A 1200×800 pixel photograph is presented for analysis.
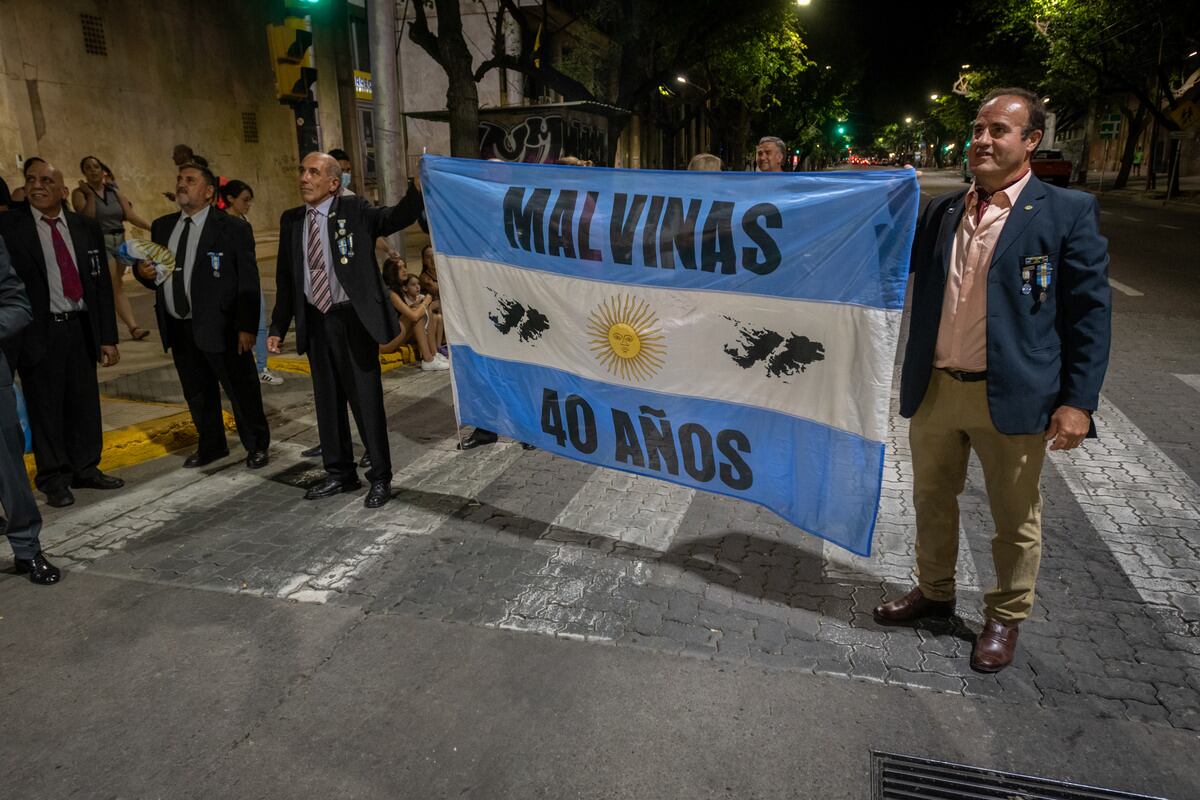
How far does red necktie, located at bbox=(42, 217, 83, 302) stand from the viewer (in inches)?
204

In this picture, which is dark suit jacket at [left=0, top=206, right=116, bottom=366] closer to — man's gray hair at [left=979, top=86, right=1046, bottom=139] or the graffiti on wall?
man's gray hair at [left=979, top=86, right=1046, bottom=139]

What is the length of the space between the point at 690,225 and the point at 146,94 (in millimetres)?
17703

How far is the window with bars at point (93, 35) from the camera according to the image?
15.7m

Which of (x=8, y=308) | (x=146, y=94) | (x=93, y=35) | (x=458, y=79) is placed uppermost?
(x=93, y=35)

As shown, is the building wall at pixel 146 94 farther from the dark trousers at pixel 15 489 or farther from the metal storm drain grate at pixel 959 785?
the metal storm drain grate at pixel 959 785

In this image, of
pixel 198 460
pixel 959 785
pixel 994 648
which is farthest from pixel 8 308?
pixel 994 648

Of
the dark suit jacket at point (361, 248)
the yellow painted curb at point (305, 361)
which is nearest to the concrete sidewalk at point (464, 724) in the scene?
the dark suit jacket at point (361, 248)

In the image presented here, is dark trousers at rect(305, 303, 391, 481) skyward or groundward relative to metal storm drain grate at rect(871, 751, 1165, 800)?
A: skyward

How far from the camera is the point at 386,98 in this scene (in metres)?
9.09

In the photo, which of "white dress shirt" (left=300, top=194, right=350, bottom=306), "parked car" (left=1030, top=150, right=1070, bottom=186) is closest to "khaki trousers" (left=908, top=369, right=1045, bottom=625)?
"white dress shirt" (left=300, top=194, right=350, bottom=306)

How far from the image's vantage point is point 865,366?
11.2 feet

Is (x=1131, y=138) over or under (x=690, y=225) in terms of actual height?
over

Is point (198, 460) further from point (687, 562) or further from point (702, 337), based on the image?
point (702, 337)

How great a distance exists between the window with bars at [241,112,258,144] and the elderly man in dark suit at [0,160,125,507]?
52.9 feet
